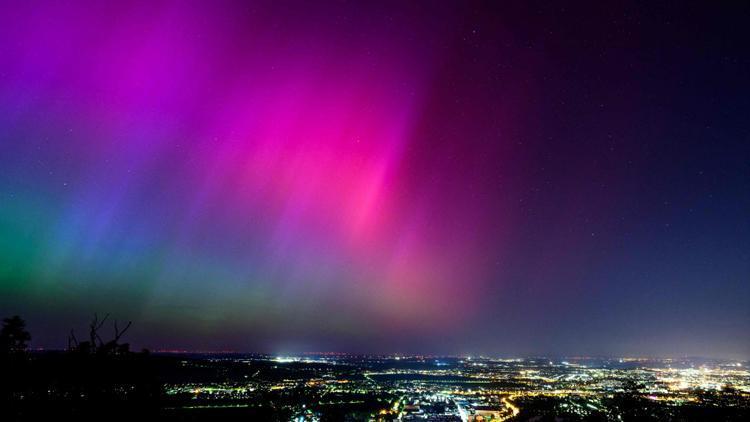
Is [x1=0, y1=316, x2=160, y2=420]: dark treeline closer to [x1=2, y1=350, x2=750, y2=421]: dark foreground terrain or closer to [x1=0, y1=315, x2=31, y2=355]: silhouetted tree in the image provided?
[x1=2, y1=350, x2=750, y2=421]: dark foreground terrain

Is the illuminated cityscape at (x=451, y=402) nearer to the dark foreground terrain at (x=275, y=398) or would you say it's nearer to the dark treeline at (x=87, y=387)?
the dark foreground terrain at (x=275, y=398)

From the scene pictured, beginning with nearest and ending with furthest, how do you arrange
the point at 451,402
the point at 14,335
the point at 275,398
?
1. the point at 14,335
2. the point at 451,402
3. the point at 275,398

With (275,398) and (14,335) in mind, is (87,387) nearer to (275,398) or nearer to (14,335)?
(14,335)

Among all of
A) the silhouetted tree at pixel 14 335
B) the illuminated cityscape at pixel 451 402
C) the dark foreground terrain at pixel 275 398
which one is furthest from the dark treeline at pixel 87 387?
the illuminated cityscape at pixel 451 402

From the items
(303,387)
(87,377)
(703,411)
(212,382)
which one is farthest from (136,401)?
(212,382)

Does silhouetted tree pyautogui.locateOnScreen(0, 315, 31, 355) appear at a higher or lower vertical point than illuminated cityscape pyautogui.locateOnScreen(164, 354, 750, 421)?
higher

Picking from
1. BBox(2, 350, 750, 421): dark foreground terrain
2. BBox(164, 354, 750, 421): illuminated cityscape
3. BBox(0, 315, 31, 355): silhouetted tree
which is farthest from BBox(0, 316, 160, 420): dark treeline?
BBox(164, 354, 750, 421): illuminated cityscape

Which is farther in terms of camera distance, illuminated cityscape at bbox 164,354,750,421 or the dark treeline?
illuminated cityscape at bbox 164,354,750,421

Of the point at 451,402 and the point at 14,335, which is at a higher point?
the point at 14,335

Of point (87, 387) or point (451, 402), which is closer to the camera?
point (87, 387)

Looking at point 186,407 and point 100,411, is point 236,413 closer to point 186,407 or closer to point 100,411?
point 186,407

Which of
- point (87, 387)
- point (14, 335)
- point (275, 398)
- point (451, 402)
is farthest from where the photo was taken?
point (275, 398)

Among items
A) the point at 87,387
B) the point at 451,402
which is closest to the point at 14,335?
the point at 87,387
